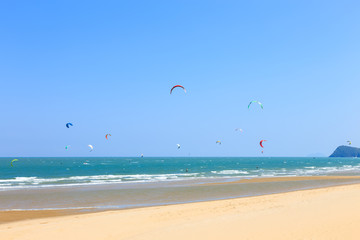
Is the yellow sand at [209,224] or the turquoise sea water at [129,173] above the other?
the yellow sand at [209,224]

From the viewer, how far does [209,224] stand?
31.3 ft

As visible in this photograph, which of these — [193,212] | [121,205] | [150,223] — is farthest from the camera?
[121,205]

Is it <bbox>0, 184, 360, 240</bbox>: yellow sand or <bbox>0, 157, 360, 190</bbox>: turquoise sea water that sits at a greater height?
<bbox>0, 184, 360, 240</bbox>: yellow sand

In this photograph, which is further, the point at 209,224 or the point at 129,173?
→ the point at 129,173

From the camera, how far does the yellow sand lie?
819 centimetres

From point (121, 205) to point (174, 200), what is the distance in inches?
119

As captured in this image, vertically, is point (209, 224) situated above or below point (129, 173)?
above

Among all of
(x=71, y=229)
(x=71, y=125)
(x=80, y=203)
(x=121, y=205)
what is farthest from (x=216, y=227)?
(x=71, y=125)

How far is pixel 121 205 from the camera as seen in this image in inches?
610

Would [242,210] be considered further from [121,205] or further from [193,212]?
[121,205]

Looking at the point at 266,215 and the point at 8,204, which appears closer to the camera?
the point at 266,215

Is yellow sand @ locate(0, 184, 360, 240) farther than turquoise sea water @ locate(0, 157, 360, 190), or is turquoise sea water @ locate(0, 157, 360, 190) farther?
turquoise sea water @ locate(0, 157, 360, 190)

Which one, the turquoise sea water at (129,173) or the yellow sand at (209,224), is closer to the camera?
the yellow sand at (209,224)

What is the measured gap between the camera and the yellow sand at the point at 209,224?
819 centimetres
